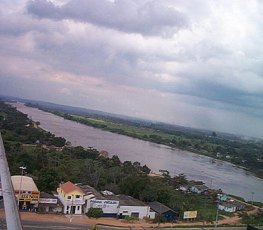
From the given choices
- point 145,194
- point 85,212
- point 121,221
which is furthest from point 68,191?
point 145,194

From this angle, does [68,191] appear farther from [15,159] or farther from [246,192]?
[246,192]

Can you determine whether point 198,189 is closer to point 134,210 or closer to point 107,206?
point 134,210

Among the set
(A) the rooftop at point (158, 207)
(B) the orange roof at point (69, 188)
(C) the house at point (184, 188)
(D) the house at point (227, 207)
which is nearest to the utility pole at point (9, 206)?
(B) the orange roof at point (69, 188)

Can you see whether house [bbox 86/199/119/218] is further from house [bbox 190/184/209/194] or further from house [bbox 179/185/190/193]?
house [bbox 190/184/209/194]

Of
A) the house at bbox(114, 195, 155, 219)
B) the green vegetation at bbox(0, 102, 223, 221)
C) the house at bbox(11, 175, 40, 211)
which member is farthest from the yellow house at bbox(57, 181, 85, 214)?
the green vegetation at bbox(0, 102, 223, 221)

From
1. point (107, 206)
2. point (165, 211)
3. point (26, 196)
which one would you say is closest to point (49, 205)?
point (26, 196)

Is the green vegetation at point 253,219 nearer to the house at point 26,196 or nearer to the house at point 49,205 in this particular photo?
the house at point 49,205
